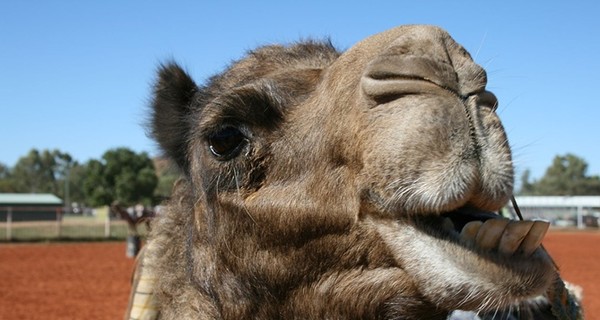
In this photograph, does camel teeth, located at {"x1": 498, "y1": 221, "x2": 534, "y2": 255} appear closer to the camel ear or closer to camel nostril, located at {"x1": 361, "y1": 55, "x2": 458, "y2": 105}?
camel nostril, located at {"x1": 361, "y1": 55, "x2": 458, "y2": 105}

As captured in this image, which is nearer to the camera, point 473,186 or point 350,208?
point 473,186

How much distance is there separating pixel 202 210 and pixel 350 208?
115cm

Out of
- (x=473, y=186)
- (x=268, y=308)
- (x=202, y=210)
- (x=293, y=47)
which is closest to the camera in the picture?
(x=473, y=186)

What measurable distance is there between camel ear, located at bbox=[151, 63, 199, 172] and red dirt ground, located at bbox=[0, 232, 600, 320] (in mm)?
8388

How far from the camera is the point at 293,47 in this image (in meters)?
3.94

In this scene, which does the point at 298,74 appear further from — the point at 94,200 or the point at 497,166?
the point at 94,200

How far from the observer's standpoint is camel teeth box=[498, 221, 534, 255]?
2.37 metres

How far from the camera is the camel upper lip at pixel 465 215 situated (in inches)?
99.2

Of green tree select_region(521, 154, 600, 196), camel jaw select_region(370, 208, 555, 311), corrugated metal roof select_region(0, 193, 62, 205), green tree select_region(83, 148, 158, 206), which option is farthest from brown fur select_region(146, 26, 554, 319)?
green tree select_region(521, 154, 600, 196)

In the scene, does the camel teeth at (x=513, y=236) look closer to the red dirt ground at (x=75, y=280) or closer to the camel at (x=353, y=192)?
the camel at (x=353, y=192)

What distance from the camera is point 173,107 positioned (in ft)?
13.9

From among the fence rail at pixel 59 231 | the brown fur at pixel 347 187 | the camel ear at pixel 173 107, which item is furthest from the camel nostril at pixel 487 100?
the fence rail at pixel 59 231

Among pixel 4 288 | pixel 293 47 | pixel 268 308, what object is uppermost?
pixel 293 47

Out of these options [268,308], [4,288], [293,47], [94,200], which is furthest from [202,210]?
[94,200]
